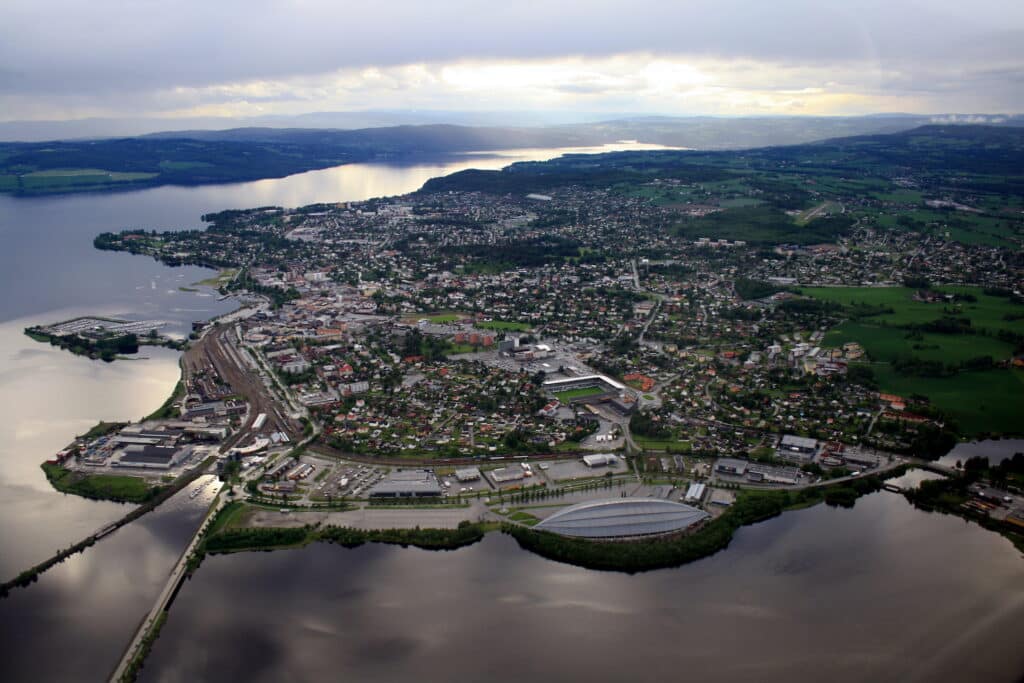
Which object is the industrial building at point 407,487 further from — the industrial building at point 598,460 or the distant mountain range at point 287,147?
the distant mountain range at point 287,147

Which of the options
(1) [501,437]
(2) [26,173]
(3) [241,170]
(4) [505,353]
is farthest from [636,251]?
(2) [26,173]

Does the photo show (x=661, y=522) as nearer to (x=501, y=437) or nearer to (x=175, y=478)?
(x=501, y=437)

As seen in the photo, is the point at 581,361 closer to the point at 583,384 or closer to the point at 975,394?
the point at 583,384

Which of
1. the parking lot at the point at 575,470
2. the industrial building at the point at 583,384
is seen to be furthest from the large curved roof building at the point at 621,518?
the industrial building at the point at 583,384

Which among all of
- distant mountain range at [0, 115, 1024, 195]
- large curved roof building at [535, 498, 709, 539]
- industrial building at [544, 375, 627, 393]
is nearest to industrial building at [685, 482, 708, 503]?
large curved roof building at [535, 498, 709, 539]

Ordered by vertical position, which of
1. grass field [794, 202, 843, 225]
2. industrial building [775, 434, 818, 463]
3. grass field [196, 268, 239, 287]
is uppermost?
grass field [794, 202, 843, 225]

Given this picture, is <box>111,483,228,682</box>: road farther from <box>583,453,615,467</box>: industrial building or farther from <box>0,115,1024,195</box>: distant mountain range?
<box>0,115,1024,195</box>: distant mountain range
